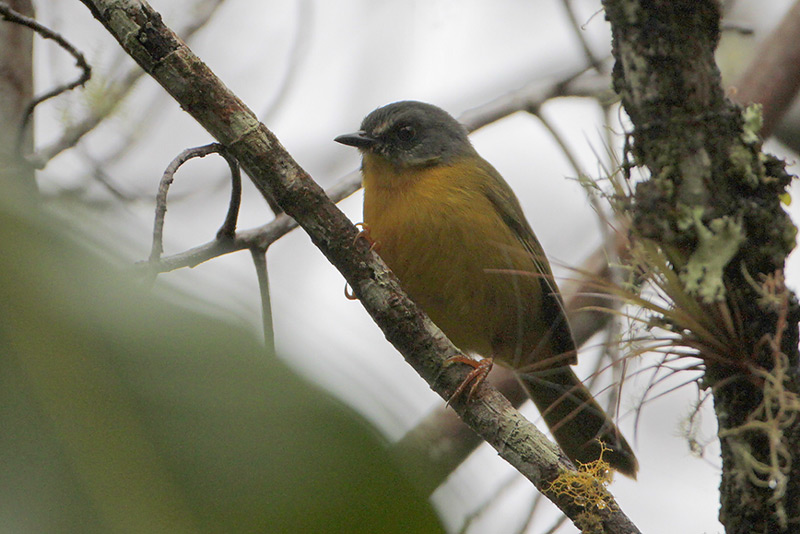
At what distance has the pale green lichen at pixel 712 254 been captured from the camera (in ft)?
5.05

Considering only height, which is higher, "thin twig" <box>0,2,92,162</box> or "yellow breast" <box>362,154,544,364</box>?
"thin twig" <box>0,2,92,162</box>

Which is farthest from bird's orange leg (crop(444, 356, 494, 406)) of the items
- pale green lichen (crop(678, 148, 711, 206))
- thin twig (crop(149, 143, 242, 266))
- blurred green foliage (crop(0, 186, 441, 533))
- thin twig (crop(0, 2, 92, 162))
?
blurred green foliage (crop(0, 186, 441, 533))

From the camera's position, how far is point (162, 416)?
53cm

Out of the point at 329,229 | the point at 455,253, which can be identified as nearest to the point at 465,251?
the point at 455,253

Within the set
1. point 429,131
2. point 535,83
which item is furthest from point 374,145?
point 535,83

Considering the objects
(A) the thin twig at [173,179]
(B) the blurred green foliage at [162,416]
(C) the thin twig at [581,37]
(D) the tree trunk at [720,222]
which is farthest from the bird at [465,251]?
(B) the blurred green foliage at [162,416]

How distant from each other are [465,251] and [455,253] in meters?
0.05

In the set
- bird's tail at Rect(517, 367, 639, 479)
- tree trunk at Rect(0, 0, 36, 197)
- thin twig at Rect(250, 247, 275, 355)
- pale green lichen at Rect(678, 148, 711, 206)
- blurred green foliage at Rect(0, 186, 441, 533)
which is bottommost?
bird's tail at Rect(517, 367, 639, 479)

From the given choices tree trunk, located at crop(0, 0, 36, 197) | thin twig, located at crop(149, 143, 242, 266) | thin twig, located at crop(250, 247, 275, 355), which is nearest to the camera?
thin twig, located at crop(149, 143, 242, 266)

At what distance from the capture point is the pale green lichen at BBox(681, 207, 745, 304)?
5.05 ft

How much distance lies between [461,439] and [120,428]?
370 cm

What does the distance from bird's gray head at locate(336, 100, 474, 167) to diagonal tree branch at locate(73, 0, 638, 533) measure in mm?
2184

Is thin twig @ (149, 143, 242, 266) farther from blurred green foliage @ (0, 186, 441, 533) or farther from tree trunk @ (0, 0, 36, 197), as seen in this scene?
tree trunk @ (0, 0, 36, 197)

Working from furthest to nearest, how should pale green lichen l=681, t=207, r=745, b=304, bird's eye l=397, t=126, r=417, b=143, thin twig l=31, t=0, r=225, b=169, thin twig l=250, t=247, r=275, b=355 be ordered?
1. bird's eye l=397, t=126, r=417, b=143
2. thin twig l=31, t=0, r=225, b=169
3. thin twig l=250, t=247, r=275, b=355
4. pale green lichen l=681, t=207, r=745, b=304
